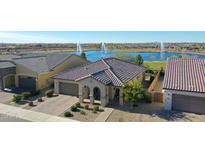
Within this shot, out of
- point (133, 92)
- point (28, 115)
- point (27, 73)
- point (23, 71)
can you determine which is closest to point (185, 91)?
point (133, 92)

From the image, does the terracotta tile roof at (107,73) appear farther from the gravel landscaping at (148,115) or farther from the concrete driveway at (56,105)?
the gravel landscaping at (148,115)

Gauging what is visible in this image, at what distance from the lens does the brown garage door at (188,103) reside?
2003 cm

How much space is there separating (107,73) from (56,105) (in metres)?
6.81

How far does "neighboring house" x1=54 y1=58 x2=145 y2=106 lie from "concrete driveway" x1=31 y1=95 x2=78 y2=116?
135cm

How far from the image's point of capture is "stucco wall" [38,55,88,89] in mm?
29587

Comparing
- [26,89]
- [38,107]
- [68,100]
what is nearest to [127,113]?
[68,100]

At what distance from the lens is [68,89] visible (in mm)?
27141

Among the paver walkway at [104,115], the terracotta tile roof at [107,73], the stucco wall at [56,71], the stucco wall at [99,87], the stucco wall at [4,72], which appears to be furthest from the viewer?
the stucco wall at [56,71]

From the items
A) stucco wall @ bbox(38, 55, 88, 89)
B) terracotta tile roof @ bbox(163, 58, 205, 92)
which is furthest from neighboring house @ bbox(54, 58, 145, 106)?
terracotta tile roof @ bbox(163, 58, 205, 92)

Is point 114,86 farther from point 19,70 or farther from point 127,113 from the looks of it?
point 19,70

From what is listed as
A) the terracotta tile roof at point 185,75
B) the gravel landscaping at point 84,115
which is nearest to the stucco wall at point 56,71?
the gravel landscaping at point 84,115

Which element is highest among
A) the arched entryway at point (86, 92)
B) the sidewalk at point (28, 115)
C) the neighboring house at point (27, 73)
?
the neighboring house at point (27, 73)

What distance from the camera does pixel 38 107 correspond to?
22.4 metres

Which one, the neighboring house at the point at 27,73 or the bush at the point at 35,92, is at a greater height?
the neighboring house at the point at 27,73
